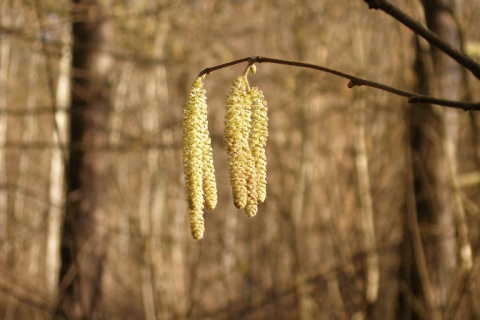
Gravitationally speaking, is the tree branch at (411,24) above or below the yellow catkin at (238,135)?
above

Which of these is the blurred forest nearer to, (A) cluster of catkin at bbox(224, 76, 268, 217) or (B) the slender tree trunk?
(B) the slender tree trunk

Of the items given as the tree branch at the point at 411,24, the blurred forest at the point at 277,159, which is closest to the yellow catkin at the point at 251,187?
the tree branch at the point at 411,24

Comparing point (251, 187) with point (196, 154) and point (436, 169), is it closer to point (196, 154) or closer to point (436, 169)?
point (196, 154)

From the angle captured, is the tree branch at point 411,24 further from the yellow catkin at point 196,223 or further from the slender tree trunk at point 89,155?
the slender tree trunk at point 89,155

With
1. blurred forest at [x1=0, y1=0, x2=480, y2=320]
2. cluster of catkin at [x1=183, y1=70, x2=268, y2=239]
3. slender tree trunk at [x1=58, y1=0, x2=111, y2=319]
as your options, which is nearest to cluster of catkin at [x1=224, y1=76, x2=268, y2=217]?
cluster of catkin at [x1=183, y1=70, x2=268, y2=239]

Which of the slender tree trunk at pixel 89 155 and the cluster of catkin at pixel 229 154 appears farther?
the slender tree trunk at pixel 89 155

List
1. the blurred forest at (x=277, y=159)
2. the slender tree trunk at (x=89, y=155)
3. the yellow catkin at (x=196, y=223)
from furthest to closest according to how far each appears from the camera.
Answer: the slender tree trunk at (x=89, y=155) → the blurred forest at (x=277, y=159) → the yellow catkin at (x=196, y=223)

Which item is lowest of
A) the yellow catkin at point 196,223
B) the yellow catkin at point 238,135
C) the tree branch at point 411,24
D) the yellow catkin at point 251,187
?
the yellow catkin at point 196,223
